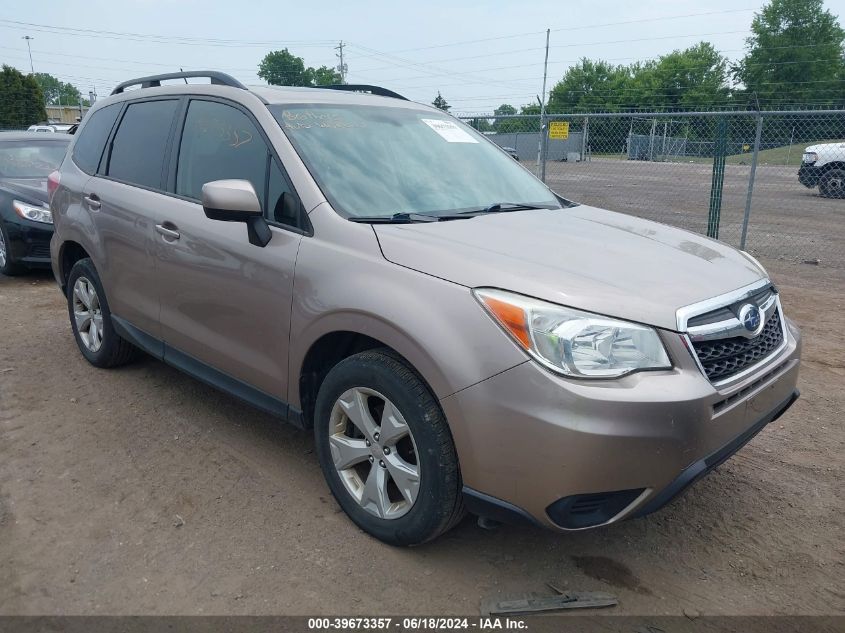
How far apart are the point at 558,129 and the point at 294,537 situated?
923cm

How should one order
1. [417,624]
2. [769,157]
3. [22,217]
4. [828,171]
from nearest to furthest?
1. [417,624]
2. [22,217]
3. [828,171]
4. [769,157]

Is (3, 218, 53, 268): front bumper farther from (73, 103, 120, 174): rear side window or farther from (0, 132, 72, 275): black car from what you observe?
(73, 103, 120, 174): rear side window

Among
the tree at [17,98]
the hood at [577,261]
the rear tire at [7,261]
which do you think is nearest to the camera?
the hood at [577,261]

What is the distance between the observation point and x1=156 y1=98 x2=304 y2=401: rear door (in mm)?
3092

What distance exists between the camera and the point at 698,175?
1180cm

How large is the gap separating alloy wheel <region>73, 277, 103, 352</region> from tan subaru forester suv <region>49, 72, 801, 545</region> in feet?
1.75

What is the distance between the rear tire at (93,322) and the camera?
4.57 metres

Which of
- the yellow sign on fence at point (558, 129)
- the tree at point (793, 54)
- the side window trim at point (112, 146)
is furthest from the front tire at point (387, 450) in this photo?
the tree at point (793, 54)

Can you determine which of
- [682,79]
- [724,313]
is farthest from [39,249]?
[682,79]

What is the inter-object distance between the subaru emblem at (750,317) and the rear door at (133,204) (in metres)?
2.95

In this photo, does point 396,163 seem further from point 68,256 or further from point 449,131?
point 68,256

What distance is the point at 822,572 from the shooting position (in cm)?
274

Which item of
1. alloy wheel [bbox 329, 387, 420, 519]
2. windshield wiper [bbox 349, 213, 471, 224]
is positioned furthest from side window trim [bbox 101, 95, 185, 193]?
alloy wheel [bbox 329, 387, 420, 519]

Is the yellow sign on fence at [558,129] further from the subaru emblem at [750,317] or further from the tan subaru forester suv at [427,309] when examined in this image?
the subaru emblem at [750,317]
